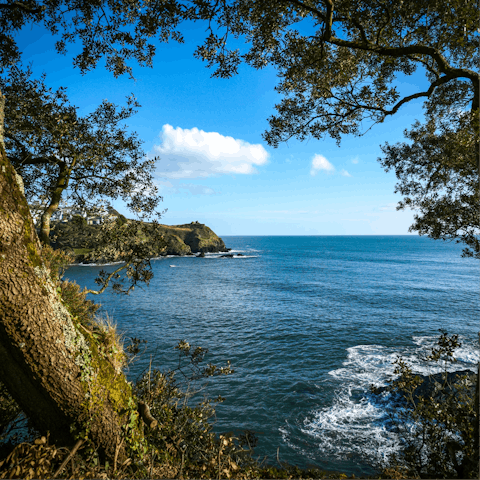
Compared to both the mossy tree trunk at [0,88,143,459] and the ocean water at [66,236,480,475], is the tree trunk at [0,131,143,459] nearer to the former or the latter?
the mossy tree trunk at [0,88,143,459]

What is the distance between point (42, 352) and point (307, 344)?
21.8 meters

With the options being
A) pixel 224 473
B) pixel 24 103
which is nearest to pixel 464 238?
pixel 224 473

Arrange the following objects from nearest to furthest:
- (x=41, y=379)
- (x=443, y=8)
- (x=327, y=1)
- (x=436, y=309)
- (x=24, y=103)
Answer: (x=41, y=379)
(x=327, y=1)
(x=443, y=8)
(x=24, y=103)
(x=436, y=309)

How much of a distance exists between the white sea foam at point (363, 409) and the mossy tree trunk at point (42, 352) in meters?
11.1

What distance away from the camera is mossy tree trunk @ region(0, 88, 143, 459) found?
3.34 meters

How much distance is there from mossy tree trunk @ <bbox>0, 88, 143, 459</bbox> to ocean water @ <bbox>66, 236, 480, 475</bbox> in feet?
30.7

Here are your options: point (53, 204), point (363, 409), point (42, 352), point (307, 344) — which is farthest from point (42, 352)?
point (307, 344)

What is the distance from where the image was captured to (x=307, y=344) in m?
22.9

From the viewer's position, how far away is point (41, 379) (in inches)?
147

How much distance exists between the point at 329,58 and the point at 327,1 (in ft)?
8.68

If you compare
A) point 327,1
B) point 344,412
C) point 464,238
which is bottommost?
point 344,412

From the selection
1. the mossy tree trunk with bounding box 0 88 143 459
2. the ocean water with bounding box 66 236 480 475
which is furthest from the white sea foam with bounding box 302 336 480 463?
the mossy tree trunk with bounding box 0 88 143 459

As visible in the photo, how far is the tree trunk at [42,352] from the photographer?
3.34 meters

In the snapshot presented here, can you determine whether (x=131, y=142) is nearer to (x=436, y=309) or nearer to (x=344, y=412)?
(x=344, y=412)
